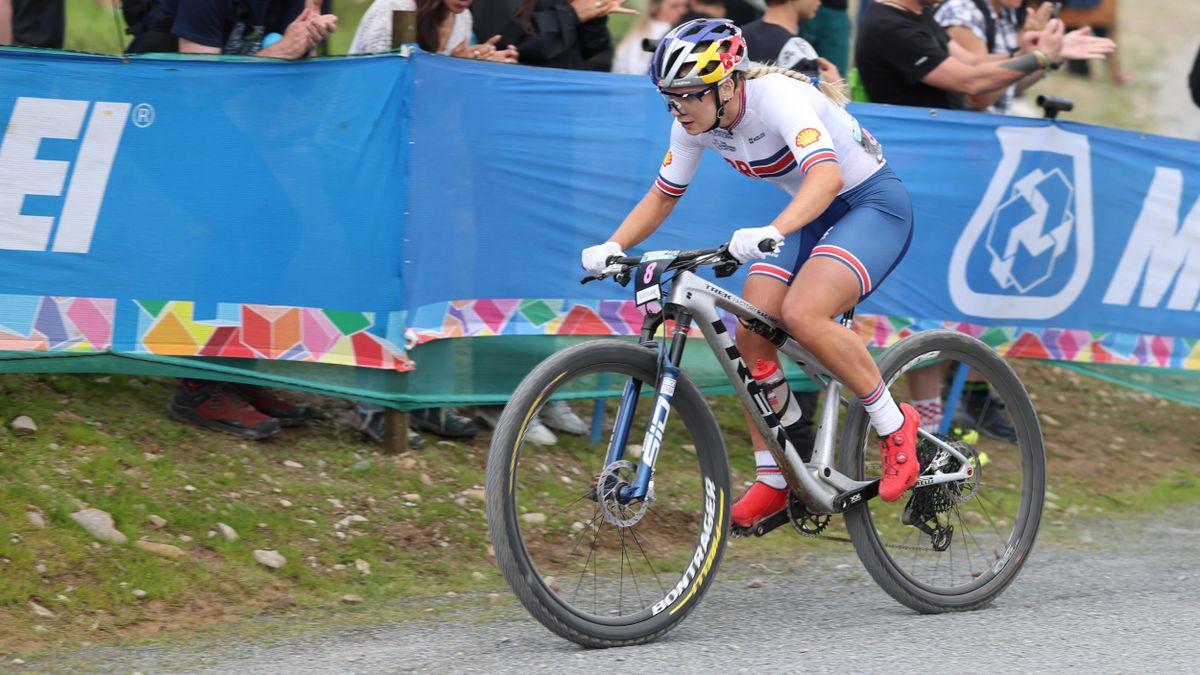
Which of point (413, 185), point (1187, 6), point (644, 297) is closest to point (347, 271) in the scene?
point (413, 185)

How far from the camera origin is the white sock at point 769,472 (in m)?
5.18

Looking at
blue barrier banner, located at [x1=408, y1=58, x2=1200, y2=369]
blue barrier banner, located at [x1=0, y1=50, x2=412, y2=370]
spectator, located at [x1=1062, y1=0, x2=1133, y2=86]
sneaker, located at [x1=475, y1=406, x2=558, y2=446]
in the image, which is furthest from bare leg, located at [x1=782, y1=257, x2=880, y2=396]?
spectator, located at [x1=1062, y1=0, x2=1133, y2=86]

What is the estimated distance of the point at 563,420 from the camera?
671 cm

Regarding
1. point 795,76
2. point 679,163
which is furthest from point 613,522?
point 795,76

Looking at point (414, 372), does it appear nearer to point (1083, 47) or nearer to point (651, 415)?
point (651, 415)

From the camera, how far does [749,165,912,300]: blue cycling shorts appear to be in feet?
16.5

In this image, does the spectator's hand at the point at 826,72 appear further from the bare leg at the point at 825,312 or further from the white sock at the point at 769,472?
the white sock at the point at 769,472

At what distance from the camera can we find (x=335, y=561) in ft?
18.0

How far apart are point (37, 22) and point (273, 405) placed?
6.90 ft

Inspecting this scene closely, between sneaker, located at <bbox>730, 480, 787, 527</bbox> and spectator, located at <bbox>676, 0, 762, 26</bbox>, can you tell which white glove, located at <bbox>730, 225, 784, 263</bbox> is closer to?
sneaker, located at <bbox>730, 480, 787, 527</bbox>

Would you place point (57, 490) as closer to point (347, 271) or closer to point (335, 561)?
point (335, 561)

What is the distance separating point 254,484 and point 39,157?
153 cm

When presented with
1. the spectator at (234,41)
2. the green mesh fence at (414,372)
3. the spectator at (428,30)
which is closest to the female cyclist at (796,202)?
the green mesh fence at (414,372)

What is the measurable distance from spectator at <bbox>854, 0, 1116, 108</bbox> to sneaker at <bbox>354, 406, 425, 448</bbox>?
3.24 meters
